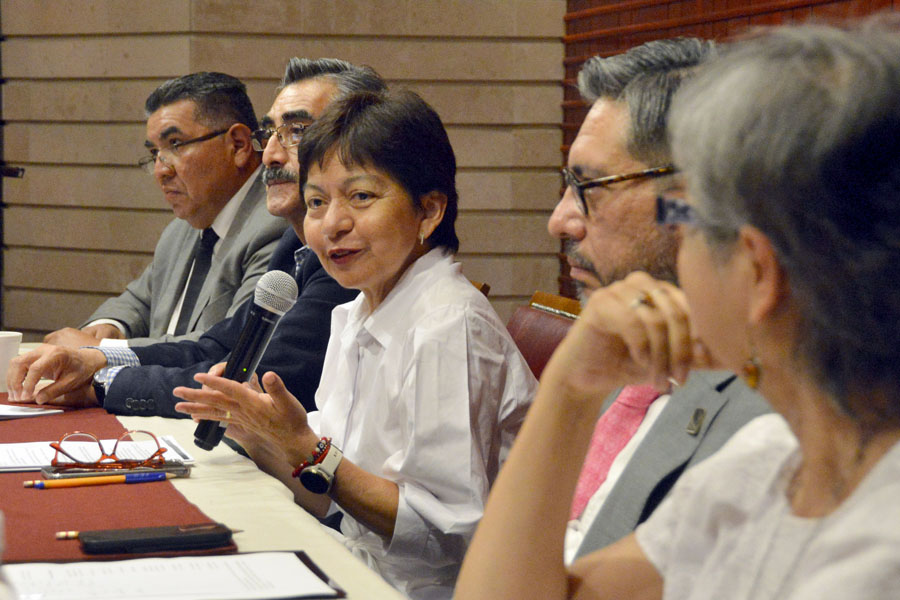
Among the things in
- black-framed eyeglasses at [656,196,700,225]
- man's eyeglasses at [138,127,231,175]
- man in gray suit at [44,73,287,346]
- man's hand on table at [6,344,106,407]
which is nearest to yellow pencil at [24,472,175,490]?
man's hand on table at [6,344,106,407]

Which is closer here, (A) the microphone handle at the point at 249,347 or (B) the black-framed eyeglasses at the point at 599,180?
(B) the black-framed eyeglasses at the point at 599,180

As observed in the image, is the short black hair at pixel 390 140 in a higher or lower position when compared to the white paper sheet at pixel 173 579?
higher

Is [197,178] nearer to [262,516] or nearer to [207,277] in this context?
[207,277]

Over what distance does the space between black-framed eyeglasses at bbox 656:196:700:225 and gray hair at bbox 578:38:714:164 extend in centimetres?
66

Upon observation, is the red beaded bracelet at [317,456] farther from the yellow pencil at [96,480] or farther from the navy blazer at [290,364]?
the navy blazer at [290,364]

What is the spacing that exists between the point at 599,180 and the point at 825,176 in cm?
86

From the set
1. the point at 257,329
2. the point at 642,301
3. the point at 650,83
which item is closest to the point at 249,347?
the point at 257,329

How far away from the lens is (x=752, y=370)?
3.09ft

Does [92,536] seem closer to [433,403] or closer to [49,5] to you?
[433,403]

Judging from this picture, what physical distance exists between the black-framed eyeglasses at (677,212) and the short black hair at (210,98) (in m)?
3.05

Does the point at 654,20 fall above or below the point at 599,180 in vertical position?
above

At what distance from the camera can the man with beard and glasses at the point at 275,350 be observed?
251cm

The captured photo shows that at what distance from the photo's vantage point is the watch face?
6.10 feet

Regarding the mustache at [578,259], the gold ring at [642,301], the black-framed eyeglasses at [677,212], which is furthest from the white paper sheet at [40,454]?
the black-framed eyeglasses at [677,212]
